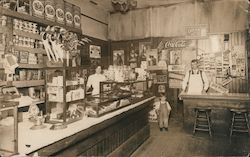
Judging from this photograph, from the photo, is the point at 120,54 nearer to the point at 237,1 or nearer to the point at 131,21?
the point at 131,21

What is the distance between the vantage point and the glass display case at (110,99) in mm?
3178

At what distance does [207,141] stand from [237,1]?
415cm

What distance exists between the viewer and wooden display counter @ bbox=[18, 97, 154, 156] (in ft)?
7.01

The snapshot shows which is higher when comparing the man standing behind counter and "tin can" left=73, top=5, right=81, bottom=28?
"tin can" left=73, top=5, right=81, bottom=28


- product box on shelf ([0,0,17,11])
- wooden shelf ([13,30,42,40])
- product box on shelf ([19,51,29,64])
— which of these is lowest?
product box on shelf ([19,51,29,64])

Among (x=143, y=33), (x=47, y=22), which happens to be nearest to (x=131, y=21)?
(x=143, y=33)

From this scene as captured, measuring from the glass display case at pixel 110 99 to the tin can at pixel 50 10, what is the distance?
174cm

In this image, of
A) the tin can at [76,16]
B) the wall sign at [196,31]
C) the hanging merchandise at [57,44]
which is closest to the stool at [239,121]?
the wall sign at [196,31]

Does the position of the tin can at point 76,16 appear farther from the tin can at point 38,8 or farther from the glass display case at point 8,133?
the glass display case at point 8,133

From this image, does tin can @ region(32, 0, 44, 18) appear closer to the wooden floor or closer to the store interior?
the store interior

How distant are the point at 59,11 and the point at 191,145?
4024 millimetres

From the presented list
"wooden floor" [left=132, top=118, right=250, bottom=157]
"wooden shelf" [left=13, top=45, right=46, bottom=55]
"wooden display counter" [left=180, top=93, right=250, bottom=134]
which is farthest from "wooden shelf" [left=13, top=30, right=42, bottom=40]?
"wooden display counter" [left=180, top=93, right=250, bottom=134]

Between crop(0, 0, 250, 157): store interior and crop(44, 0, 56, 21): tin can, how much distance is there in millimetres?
20

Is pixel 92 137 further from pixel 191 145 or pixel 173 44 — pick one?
pixel 173 44
